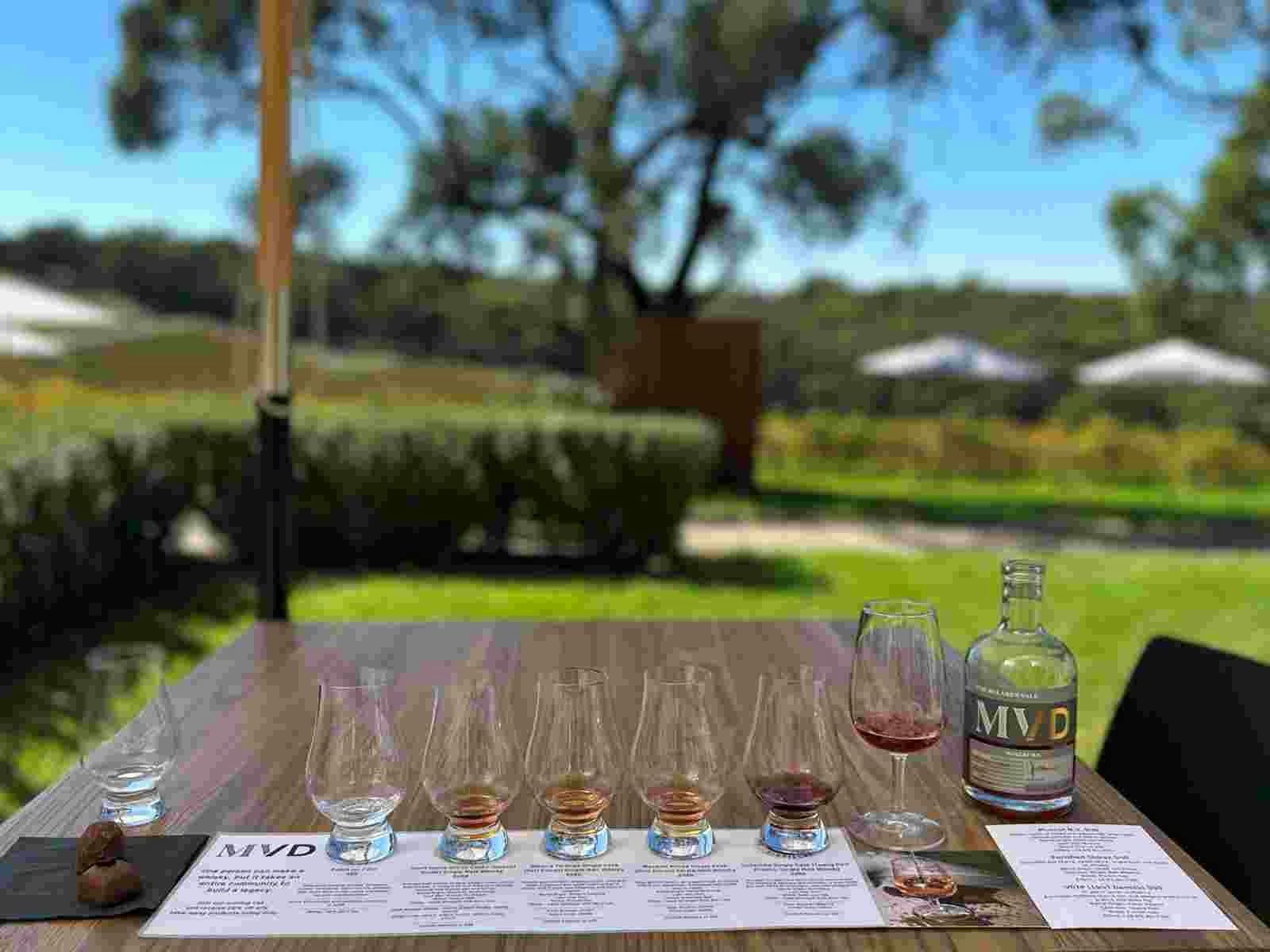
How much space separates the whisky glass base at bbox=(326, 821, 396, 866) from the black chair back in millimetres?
948

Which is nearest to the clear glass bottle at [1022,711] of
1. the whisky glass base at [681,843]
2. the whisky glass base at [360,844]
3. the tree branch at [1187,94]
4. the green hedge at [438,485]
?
the whisky glass base at [681,843]

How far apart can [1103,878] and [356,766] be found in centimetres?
65

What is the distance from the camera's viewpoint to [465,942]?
0.89 meters

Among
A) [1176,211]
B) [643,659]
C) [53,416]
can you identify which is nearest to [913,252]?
[1176,211]

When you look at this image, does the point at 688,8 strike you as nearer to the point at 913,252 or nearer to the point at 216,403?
the point at 913,252

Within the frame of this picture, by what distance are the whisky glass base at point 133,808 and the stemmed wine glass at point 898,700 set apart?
66 cm

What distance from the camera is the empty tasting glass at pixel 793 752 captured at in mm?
1021

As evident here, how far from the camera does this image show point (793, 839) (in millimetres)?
1050

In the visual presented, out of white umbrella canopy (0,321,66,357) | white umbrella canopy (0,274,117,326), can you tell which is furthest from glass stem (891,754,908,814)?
white umbrella canopy (0,321,66,357)

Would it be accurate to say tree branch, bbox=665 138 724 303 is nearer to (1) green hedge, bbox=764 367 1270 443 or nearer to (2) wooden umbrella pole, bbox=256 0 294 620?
(1) green hedge, bbox=764 367 1270 443

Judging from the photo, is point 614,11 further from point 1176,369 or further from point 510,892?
point 510,892

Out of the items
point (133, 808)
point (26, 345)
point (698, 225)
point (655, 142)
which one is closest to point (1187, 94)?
point (698, 225)

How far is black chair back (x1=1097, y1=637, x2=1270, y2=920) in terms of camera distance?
1.35 m

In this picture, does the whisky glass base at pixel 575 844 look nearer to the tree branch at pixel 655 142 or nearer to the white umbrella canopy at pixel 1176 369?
the tree branch at pixel 655 142
